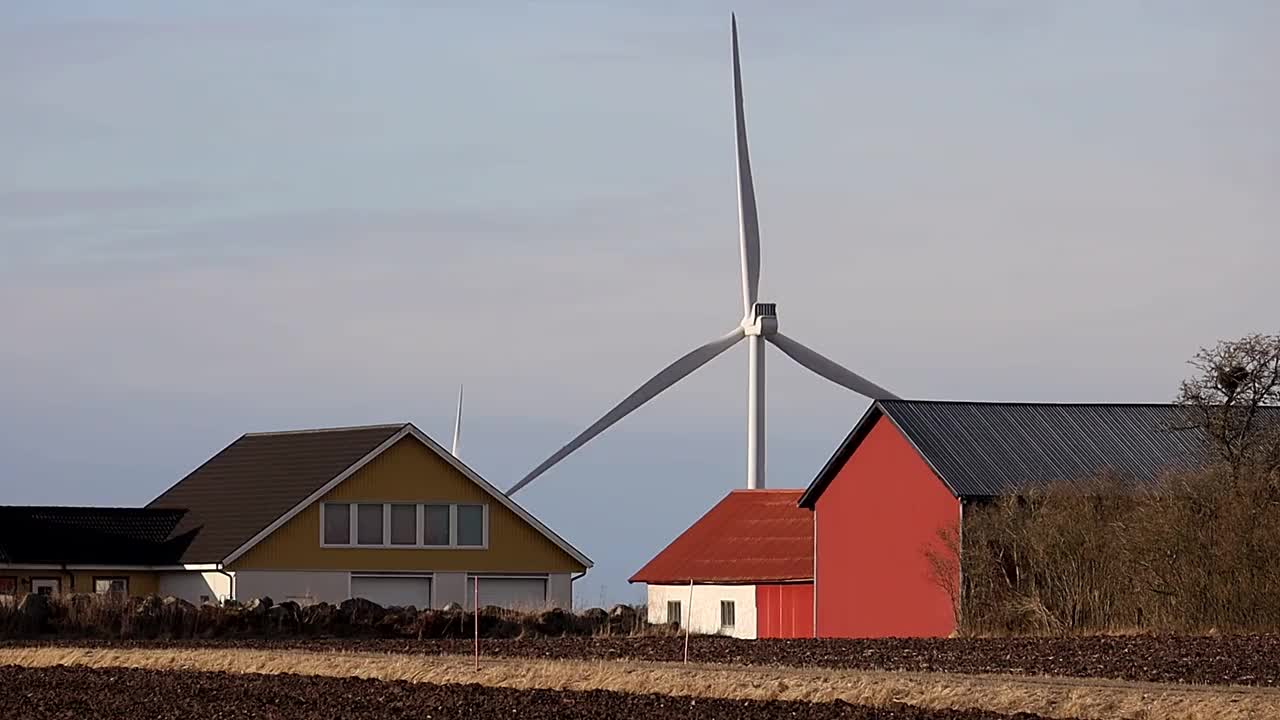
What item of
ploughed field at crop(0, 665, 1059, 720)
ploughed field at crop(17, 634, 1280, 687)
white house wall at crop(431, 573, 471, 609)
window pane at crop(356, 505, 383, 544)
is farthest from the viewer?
white house wall at crop(431, 573, 471, 609)

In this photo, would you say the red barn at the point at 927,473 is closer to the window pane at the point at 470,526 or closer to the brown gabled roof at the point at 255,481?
the window pane at the point at 470,526

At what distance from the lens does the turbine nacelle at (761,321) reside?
214 ft

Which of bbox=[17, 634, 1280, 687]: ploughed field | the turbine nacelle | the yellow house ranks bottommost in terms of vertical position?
bbox=[17, 634, 1280, 687]: ploughed field

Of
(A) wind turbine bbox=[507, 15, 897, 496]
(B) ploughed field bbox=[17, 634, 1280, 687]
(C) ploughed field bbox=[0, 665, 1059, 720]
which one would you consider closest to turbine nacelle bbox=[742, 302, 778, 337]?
(A) wind turbine bbox=[507, 15, 897, 496]

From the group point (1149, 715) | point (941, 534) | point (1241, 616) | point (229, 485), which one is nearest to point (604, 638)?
point (941, 534)

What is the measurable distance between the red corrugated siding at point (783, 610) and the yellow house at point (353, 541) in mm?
4681

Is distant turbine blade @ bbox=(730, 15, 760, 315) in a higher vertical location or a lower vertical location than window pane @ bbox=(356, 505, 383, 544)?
higher

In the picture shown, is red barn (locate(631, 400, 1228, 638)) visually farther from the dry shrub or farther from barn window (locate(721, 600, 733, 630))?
barn window (locate(721, 600, 733, 630))

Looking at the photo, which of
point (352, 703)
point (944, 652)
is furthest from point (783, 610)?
point (352, 703)

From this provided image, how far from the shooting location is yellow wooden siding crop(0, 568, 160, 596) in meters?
56.3

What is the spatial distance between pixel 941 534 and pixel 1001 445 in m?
3.51

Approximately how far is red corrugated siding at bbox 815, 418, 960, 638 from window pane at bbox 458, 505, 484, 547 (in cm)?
858

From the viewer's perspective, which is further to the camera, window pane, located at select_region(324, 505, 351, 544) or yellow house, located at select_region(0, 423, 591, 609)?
window pane, located at select_region(324, 505, 351, 544)

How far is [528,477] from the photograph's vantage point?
66.8 meters
